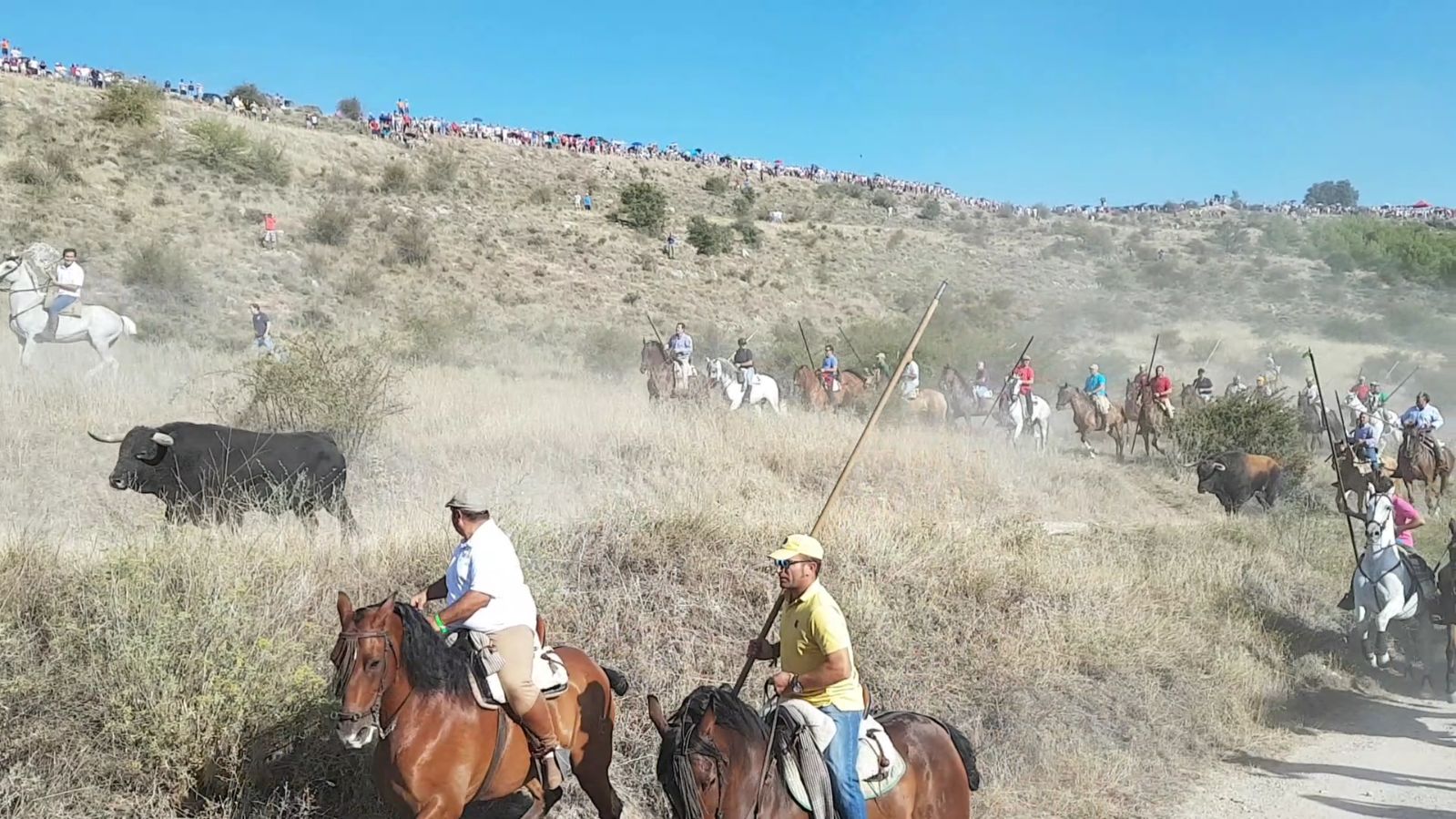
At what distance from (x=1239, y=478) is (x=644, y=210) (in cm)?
3602

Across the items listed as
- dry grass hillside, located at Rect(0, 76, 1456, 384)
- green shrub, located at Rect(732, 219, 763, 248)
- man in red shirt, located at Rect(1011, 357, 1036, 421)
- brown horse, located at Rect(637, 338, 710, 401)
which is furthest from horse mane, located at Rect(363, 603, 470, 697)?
green shrub, located at Rect(732, 219, 763, 248)

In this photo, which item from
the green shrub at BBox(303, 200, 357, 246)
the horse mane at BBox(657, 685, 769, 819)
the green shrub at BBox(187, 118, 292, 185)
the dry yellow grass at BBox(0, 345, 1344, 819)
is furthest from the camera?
the green shrub at BBox(187, 118, 292, 185)

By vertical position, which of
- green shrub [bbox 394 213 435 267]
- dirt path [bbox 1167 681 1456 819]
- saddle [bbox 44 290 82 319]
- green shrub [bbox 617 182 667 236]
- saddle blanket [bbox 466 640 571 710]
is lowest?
Answer: dirt path [bbox 1167 681 1456 819]

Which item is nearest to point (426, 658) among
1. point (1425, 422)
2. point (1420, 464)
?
point (1420, 464)

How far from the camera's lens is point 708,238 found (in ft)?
160

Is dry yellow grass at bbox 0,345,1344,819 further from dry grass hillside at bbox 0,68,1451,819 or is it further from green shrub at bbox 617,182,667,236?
green shrub at bbox 617,182,667,236

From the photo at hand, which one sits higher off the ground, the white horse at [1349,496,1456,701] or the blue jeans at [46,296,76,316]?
the blue jeans at [46,296,76,316]

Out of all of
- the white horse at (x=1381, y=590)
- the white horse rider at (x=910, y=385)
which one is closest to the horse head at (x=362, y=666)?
the white horse at (x=1381, y=590)

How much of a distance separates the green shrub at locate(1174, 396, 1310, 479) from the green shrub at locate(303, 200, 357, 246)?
26815 millimetres

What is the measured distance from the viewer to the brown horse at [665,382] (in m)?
20.6

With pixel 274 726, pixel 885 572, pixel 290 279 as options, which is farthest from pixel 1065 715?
pixel 290 279

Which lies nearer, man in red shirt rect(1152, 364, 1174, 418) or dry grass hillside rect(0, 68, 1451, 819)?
dry grass hillside rect(0, 68, 1451, 819)

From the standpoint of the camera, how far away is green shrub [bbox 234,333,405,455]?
1410 centimetres

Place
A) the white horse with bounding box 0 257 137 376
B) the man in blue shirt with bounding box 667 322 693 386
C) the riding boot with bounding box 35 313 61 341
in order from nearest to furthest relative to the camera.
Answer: the white horse with bounding box 0 257 137 376 → the riding boot with bounding box 35 313 61 341 → the man in blue shirt with bounding box 667 322 693 386
